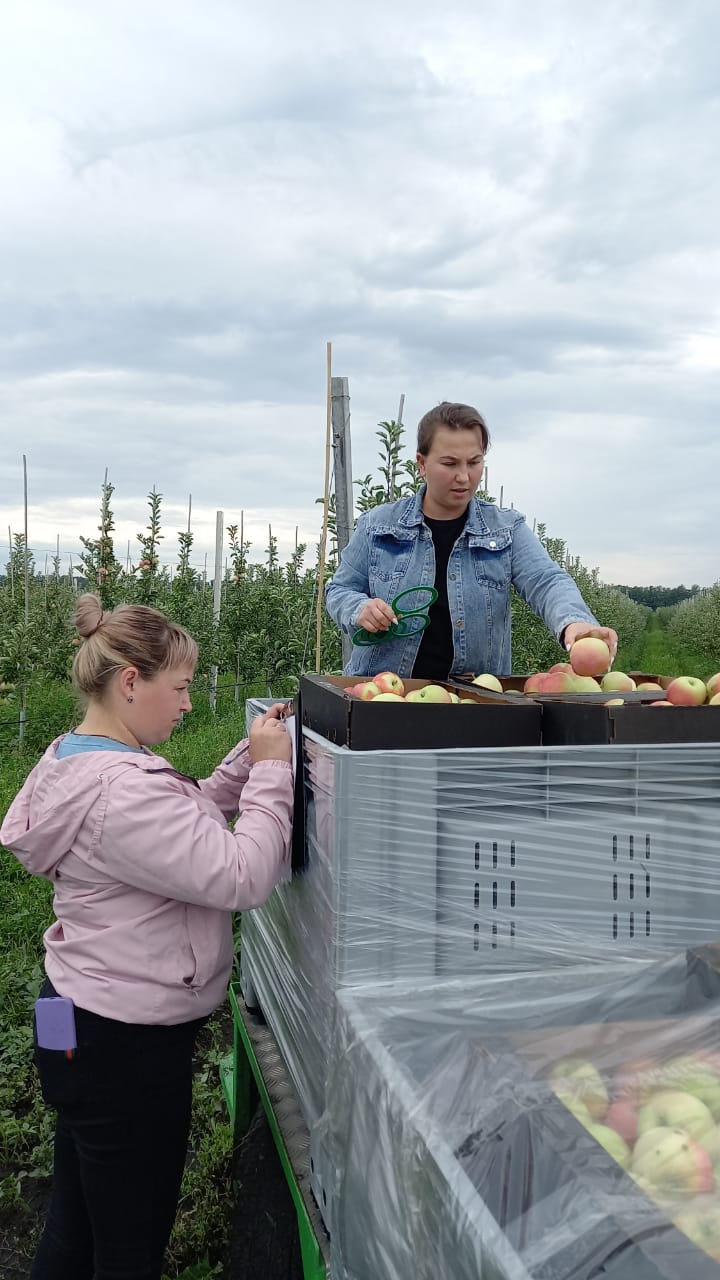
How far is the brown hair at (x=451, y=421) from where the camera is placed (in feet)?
6.97

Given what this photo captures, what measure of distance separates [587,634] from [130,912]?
3.32 feet

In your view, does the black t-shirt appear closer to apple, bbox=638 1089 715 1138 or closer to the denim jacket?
the denim jacket

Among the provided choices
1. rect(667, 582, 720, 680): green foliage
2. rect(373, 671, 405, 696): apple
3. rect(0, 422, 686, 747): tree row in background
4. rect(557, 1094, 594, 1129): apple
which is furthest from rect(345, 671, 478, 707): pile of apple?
rect(667, 582, 720, 680): green foliage

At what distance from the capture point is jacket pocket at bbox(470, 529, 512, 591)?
2.28 metres

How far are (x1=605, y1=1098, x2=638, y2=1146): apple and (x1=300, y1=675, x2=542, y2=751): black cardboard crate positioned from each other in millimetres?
484

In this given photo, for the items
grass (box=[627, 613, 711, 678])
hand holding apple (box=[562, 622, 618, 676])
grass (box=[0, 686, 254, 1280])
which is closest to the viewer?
hand holding apple (box=[562, 622, 618, 676])

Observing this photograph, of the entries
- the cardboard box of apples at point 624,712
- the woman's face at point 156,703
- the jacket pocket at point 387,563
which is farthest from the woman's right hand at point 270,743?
the jacket pocket at point 387,563

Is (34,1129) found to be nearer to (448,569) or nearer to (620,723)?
(448,569)

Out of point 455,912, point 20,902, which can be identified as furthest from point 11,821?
point 20,902

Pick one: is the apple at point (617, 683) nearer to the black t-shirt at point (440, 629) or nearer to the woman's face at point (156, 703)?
the black t-shirt at point (440, 629)

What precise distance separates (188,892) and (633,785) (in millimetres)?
662

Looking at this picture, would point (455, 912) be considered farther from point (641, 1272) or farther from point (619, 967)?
point (641, 1272)

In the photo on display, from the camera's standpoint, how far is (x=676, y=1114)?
100cm

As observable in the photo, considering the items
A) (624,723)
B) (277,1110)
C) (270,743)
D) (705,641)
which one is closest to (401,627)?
(270,743)
